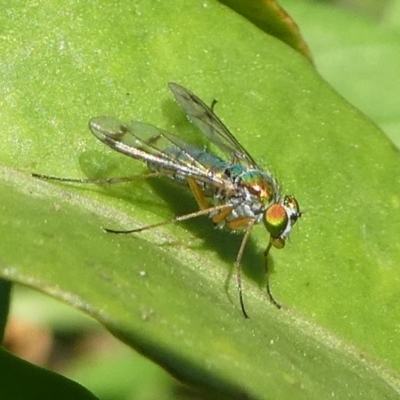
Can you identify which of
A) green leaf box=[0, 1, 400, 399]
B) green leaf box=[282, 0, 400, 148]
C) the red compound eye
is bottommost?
green leaf box=[282, 0, 400, 148]

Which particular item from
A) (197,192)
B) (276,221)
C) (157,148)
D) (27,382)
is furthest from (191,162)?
(27,382)

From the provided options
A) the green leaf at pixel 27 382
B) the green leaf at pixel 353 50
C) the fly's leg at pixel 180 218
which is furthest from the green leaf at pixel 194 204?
the green leaf at pixel 353 50

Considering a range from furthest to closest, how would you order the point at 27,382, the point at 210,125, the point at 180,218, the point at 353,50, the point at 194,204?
the point at 353,50 < the point at 194,204 < the point at 210,125 < the point at 180,218 < the point at 27,382

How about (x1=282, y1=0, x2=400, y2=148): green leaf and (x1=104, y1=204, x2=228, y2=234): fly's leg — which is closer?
(x1=104, y1=204, x2=228, y2=234): fly's leg

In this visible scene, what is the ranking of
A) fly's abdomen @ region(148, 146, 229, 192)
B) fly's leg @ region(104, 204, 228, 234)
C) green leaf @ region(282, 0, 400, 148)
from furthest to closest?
green leaf @ region(282, 0, 400, 148) < fly's abdomen @ region(148, 146, 229, 192) < fly's leg @ region(104, 204, 228, 234)

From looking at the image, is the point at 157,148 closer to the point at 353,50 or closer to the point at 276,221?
the point at 276,221

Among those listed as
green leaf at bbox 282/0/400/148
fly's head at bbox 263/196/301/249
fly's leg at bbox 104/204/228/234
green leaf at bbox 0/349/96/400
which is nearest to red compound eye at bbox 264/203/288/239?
fly's head at bbox 263/196/301/249

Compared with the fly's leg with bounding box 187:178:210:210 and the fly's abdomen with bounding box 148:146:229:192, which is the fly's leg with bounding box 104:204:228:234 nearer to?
the fly's leg with bounding box 187:178:210:210
